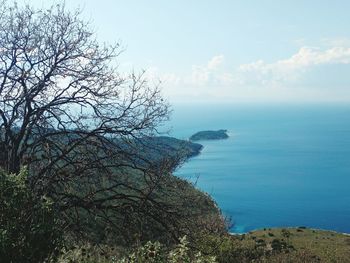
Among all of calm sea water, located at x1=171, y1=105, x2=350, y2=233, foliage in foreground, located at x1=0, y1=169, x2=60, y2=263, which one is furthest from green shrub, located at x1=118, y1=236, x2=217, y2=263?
calm sea water, located at x1=171, y1=105, x2=350, y2=233

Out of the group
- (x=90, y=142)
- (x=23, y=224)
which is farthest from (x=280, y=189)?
(x=23, y=224)

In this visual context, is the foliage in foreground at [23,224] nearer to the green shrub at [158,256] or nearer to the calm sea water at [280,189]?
the green shrub at [158,256]

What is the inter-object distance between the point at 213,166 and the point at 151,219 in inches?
6650

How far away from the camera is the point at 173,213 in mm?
11719

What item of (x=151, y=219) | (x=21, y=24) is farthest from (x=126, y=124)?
(x=21, y=24)

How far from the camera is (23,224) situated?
641 cm

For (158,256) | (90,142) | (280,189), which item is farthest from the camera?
(280,189)

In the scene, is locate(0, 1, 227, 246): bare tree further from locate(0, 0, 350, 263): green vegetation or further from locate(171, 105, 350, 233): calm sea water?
locate(171, 105, 350, 233): calm sea water

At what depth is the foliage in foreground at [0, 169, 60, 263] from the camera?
627 cm

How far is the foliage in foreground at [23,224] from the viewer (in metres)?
6.27

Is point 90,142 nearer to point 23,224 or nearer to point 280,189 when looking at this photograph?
point 23,224

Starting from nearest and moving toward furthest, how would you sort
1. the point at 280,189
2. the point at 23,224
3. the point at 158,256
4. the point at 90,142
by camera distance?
the point at 23,224 < the point at 158,256 < the point at 90,142 < the point at 280,189

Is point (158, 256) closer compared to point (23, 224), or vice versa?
point (23, 224)

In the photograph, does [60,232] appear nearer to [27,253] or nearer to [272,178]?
[27,253]
